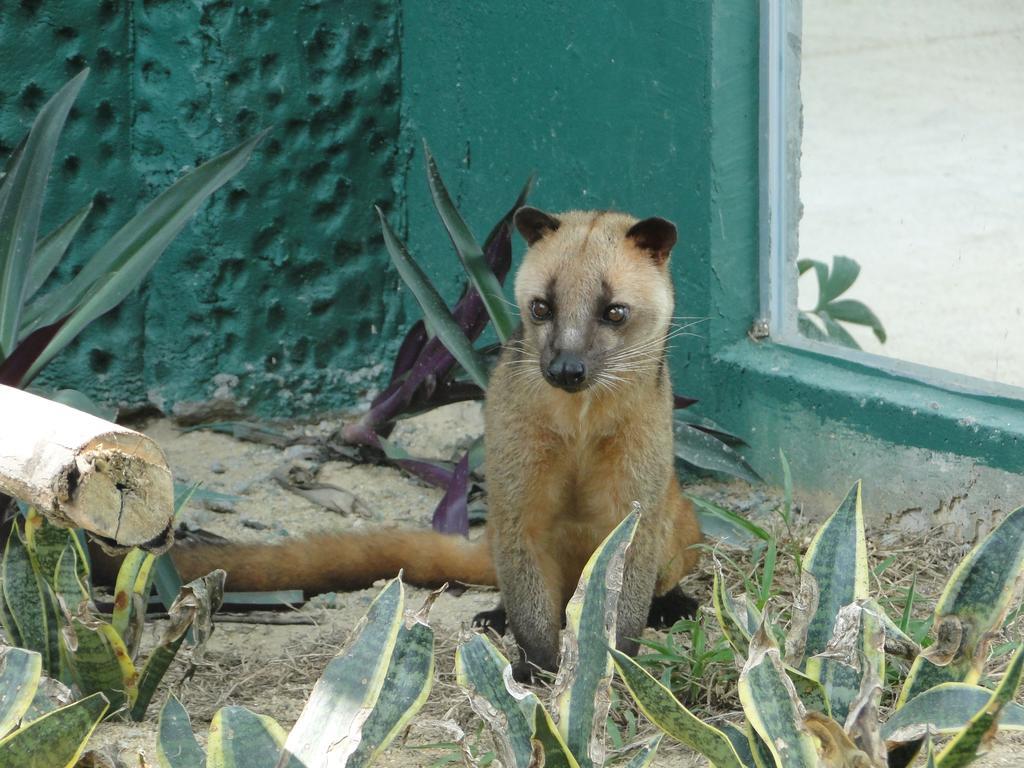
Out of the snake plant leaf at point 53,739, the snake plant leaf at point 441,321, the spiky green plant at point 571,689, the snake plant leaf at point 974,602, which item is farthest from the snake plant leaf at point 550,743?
the snake plant leaf at point 441,321

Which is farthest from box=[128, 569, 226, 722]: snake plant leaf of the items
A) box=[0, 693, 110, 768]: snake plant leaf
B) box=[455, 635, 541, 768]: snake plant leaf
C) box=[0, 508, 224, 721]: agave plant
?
box=[455, 635, 541, 768]: snake plant leaf

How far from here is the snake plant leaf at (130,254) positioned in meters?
4.30

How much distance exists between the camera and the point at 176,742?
8.39 feet

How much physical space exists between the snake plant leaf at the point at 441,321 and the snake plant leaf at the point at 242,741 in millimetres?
2449

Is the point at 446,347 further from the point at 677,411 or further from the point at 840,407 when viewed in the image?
the point at 840,407

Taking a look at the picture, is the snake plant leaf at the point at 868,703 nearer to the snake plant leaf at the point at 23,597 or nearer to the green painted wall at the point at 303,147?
the snake plant leaf at the point at 23,597

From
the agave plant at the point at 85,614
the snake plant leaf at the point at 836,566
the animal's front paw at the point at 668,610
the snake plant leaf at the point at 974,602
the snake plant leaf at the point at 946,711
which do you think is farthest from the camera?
the animal's front paw at the point at 668,610

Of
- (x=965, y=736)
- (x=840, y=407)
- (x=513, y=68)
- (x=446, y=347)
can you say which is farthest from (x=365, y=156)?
(x=965, y=736)

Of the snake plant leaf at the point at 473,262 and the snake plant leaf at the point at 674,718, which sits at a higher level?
the snake plant leaf at the point at 473,262

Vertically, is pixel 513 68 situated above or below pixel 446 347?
above

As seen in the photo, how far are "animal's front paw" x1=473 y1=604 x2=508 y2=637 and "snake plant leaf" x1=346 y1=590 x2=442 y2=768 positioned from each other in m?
1.44

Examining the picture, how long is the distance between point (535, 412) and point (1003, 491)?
1603mm

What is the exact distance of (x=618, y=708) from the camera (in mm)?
3510

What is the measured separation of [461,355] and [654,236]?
1269 millimetres
